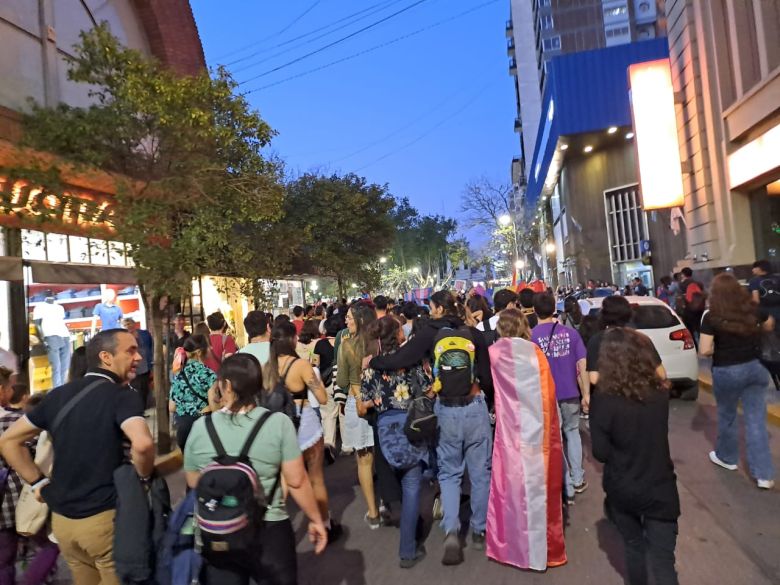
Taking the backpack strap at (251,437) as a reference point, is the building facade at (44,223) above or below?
above

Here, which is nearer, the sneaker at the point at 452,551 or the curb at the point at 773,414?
the sneaker at the point at 452,551

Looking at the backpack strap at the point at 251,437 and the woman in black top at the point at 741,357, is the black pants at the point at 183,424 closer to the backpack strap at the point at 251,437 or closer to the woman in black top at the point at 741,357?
the backpack strap at the point at 251,437

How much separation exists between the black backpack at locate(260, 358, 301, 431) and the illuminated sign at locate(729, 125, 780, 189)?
35.7ft

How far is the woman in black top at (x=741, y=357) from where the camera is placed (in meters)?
5.07

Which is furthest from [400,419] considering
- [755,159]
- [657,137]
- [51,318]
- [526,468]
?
[657,137]

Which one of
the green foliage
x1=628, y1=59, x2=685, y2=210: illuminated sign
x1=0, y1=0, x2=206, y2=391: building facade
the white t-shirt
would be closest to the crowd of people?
the green foliage

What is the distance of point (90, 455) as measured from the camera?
272 cm

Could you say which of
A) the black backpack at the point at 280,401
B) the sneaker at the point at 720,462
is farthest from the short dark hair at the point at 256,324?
the sneaker at the point at 720,462

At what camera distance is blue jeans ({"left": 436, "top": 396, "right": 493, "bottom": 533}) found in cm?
425

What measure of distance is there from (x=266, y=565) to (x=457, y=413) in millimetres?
1888

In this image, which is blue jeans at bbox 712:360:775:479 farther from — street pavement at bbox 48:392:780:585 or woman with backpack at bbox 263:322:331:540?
woman with backpack at bbox 263:322:331:540

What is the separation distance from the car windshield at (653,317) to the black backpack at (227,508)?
7.06 meters

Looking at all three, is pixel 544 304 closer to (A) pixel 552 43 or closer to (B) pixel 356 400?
(B) pixel 356 400

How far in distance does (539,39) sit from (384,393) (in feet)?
221
